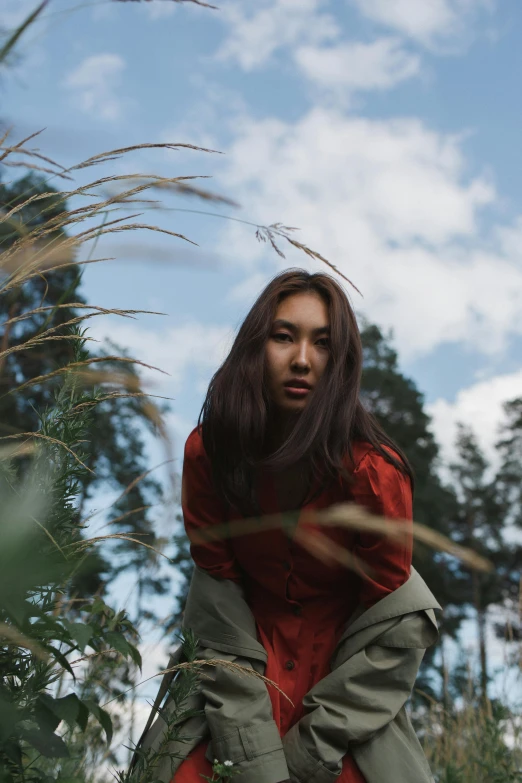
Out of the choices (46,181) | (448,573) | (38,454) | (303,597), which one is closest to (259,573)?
(303,597)

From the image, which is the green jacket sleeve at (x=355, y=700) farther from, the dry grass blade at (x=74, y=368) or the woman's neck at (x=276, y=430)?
the dry grass blade at (x=74, y=368)

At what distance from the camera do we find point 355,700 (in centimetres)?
199

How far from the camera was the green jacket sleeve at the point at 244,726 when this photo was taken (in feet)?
6.23

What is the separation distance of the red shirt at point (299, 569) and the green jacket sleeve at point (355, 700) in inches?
4.0

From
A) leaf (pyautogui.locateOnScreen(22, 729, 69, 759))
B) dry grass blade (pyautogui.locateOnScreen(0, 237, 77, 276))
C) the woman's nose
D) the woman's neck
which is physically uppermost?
the woman's nose

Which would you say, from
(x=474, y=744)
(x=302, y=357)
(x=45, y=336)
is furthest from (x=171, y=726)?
(x=474, y=744)

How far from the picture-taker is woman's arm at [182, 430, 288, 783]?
1.91 m

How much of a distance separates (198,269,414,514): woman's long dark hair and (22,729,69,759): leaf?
3.73 ft

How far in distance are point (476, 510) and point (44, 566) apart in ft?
107

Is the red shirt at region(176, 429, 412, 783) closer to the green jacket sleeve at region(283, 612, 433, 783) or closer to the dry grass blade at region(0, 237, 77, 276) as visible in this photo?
the green jacket sleeve at region(283, 612, 433, 783)

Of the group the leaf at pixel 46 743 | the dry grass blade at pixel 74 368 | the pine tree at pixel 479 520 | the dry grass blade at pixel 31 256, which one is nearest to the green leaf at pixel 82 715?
the leaf at pixel 46 743

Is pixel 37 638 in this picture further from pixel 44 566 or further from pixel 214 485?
pixel 214 485

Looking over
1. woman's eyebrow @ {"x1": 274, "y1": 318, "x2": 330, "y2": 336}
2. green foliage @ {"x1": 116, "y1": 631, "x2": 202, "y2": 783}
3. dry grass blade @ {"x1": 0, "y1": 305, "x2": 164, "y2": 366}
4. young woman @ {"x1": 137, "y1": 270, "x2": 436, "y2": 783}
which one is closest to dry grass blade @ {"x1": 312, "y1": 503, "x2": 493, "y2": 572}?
dry grass blade @ {"x1": 0, "y1": 305, "x2": 164, "y2": 366}

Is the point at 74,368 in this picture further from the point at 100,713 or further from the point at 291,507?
the point at 291,507
